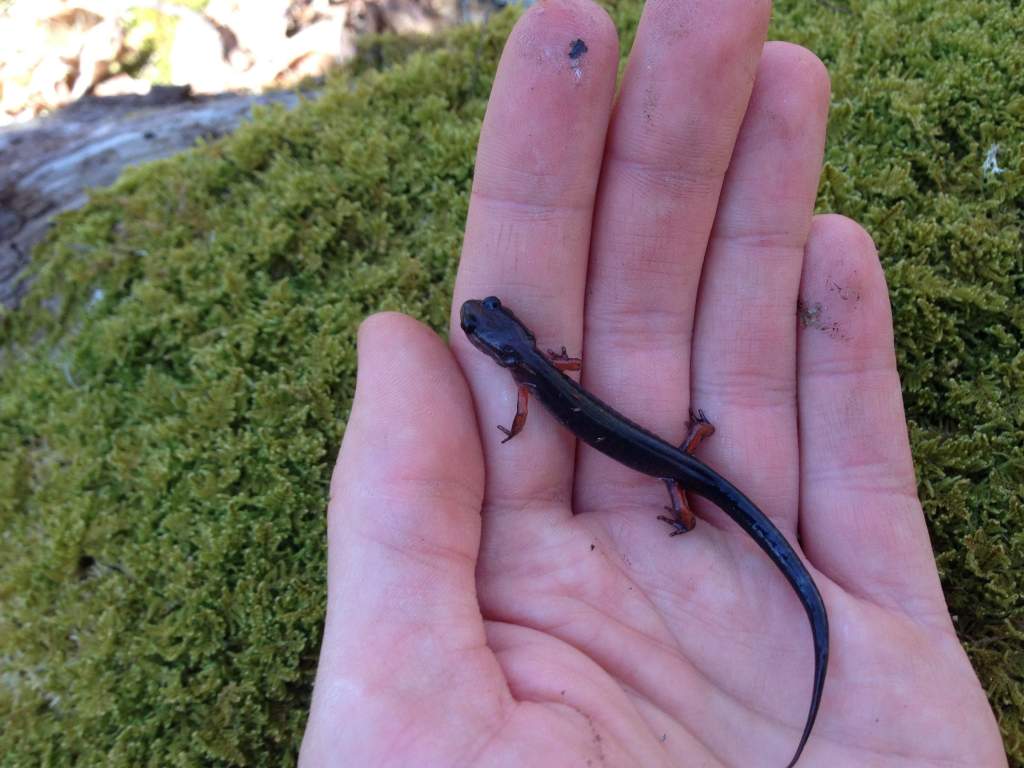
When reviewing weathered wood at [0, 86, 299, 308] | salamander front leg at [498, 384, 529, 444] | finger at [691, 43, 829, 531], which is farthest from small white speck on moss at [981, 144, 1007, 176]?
weathered wood at [0, 86, 299, 308]

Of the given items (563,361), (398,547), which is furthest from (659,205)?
(398,547)

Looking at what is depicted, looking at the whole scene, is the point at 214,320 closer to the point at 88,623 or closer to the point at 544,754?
the point at 88,623

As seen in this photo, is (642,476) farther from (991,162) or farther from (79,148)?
(79,148)

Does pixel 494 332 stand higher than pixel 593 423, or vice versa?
pixel 494 332

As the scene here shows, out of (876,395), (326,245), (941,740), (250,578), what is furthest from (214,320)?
(941,740)

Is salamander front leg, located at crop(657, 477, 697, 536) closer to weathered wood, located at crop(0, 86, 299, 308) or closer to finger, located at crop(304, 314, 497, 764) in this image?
finger, located at crop(304, 314, 497, 764)
